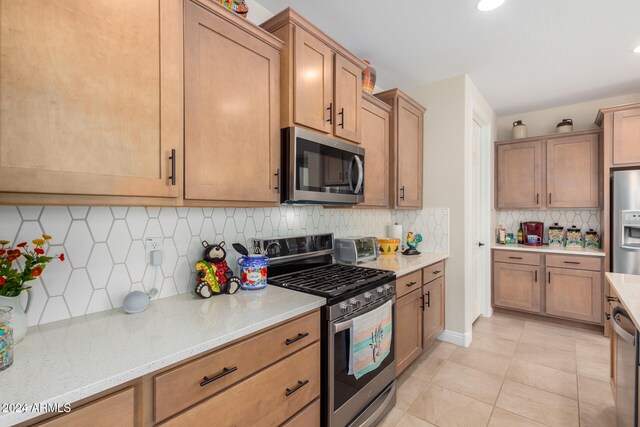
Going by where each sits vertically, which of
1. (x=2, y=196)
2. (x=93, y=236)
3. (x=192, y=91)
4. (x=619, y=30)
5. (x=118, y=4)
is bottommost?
(x=93, y=236)

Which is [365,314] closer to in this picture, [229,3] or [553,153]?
[229,3]

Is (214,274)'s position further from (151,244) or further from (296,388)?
(296,388)

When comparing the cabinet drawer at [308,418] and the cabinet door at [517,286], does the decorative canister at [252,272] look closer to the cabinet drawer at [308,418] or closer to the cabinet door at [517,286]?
the cabinet drawer at [308,418]

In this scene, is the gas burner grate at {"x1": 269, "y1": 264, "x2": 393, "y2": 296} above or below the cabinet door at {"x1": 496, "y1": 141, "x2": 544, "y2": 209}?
below

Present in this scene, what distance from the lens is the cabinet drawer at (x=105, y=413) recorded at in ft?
2.45

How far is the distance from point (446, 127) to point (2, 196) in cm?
328

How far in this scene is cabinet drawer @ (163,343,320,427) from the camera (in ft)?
3.35

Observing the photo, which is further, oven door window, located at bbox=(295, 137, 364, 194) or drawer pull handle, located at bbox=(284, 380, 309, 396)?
oven door window, located at bbox=(295, 137, 364, 194)

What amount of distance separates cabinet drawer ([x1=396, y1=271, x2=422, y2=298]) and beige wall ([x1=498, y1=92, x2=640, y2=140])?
320 cm

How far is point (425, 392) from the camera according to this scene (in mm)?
2287

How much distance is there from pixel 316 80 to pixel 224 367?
5.27 ft

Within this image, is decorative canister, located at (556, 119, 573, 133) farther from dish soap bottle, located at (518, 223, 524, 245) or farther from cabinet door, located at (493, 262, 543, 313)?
cabinet door, located at (493, 262, 543, 313)

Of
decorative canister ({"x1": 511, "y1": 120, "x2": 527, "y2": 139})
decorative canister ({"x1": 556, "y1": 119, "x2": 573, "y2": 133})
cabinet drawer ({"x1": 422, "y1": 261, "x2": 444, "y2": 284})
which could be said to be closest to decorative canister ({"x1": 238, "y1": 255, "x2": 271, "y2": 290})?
cabinet drawer ({"x1": 422, "y1": 261, "x2": 444, "y2": 284})

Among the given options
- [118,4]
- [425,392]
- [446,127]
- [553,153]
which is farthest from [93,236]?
[553,153]
